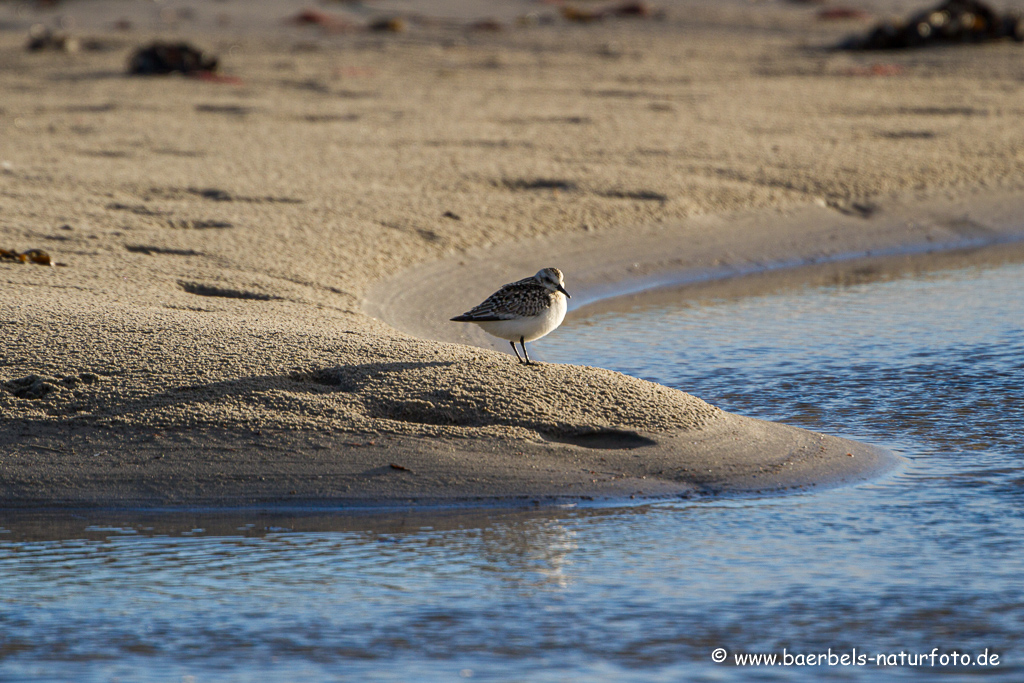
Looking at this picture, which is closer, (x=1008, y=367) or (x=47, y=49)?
(x=1008, y=367)

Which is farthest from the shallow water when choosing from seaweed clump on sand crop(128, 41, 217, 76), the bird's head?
seaweed clump on sand crop(128, 41, 217, 76)

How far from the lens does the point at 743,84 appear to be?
14297 mm

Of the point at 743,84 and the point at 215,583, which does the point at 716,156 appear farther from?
the point at 215,583

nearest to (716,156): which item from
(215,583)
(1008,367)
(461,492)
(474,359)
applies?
(1008,367)

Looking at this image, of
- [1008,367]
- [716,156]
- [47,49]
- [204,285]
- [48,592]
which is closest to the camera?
[48,592]

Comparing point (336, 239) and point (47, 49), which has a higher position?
point (47, 49)

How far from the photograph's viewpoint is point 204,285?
7254mm

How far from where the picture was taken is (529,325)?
571cm

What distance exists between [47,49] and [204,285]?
1054cm

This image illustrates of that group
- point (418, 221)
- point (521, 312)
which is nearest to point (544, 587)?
point (521, 312)

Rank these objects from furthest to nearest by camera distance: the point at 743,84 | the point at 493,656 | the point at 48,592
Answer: the point at 743,84 < the point at 48,592 < the point at 493,656

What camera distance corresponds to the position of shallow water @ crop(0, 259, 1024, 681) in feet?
12.3

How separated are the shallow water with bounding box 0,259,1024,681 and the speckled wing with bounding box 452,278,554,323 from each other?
1.12 m

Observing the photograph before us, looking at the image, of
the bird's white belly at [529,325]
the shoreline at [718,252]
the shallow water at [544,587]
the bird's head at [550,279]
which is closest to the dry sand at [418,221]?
the shoreline at [718,252]
